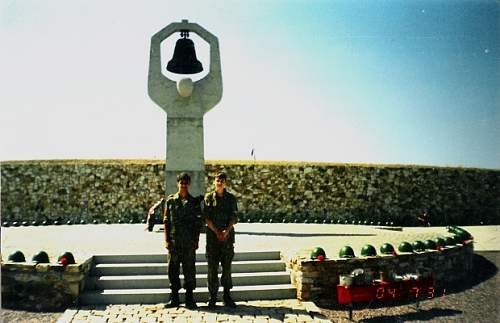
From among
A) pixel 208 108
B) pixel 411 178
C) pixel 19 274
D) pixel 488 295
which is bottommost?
pixel 488 295

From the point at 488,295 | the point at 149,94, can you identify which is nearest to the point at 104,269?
the point at 149,94

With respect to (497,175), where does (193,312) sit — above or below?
below

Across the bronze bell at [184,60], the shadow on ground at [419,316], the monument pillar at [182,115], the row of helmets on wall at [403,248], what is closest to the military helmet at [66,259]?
the monument pillar at [182,115]

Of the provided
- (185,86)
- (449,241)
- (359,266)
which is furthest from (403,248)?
(185,86)

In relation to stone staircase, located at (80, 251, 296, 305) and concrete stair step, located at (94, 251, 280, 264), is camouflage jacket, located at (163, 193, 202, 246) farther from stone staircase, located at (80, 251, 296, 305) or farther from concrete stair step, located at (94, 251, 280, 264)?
concrete stair step, located at (94, 251, 280, 264)

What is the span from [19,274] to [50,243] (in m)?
2.82

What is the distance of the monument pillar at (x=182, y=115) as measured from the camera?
10.2m

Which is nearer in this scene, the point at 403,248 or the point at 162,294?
the point at 162,294

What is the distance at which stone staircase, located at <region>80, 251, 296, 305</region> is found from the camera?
652 cm

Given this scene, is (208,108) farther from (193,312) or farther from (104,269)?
(193,312)

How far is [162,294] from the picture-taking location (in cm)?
657

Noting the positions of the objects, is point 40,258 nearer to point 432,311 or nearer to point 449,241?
point 432,311

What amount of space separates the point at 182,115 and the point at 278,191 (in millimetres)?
9895

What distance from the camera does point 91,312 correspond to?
6.05 metres
